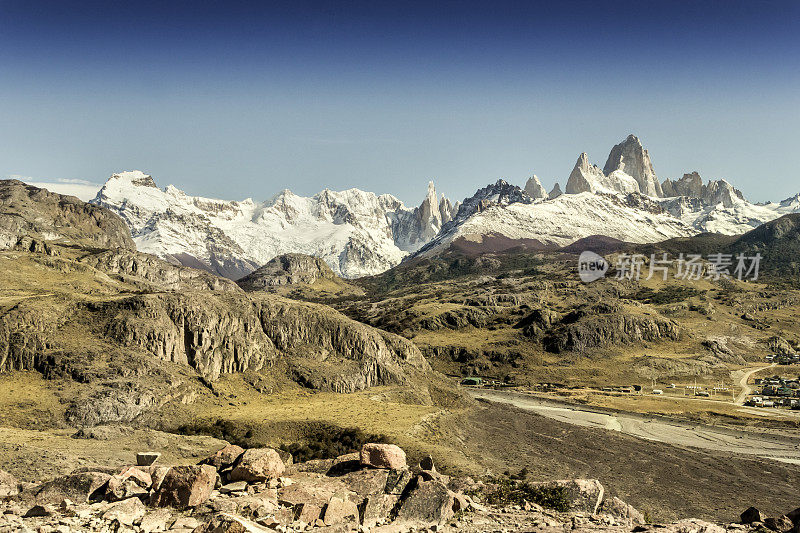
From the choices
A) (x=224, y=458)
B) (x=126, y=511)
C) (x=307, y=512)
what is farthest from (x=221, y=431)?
(x=307, y=512)

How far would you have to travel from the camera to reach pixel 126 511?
2422 cm

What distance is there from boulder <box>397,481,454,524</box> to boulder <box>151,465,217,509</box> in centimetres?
976

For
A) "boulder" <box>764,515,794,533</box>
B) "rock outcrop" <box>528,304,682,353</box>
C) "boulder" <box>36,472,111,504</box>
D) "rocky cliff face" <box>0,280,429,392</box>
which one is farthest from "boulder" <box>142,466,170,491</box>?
"rock outcrop" <box>528,304,682,353</box>

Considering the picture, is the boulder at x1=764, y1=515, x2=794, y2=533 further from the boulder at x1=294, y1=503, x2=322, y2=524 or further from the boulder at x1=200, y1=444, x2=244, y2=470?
the boulder at x1=200, y1=444, x2=244, y2=470

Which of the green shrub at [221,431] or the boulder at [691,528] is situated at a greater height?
the boulder at [691,528]

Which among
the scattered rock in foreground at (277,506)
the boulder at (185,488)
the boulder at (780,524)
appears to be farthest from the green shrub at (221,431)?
the boulder at (780,524)

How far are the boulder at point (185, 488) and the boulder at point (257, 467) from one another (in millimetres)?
2385

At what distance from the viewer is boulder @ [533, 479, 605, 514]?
3222 cm

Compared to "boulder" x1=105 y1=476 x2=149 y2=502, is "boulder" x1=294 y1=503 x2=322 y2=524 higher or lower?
higher

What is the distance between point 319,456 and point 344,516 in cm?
2975

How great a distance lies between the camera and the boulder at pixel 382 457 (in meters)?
34.2

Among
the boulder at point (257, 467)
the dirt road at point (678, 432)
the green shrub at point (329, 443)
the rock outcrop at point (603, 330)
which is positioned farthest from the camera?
the rock outcrop at point (603, 330)

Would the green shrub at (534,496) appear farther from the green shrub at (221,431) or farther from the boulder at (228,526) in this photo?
the green shrub at (221,431)

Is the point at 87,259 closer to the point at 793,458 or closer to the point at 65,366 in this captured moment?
the point at 65,366
